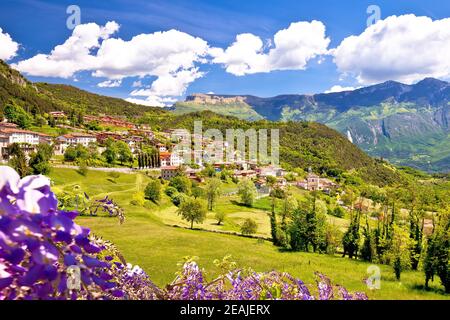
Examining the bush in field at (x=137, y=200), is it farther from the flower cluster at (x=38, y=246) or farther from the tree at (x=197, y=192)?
the flower cluster at (x=38, y=246)

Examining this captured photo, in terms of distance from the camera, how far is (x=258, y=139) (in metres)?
195

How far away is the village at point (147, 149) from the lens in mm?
82375

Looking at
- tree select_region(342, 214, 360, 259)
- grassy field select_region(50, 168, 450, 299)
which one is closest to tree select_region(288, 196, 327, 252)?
tree select_region(342, 214, 360, 259)

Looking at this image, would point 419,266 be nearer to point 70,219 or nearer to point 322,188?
point 70,219

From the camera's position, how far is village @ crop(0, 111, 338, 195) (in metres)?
82.4

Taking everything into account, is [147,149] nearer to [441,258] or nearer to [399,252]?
[399,252]

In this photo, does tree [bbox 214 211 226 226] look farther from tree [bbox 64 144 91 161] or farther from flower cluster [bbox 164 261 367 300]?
flower cluster [bbox 164 261 367 300]

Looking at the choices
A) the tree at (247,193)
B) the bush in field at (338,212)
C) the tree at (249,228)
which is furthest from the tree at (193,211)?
the bush in field at (338,212)

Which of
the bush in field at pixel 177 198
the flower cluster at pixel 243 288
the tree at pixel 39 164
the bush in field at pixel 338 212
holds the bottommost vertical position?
the bush in field at pixel 338 212

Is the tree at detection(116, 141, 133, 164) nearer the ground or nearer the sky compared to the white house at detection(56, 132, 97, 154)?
nearer the ground
